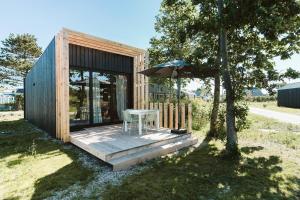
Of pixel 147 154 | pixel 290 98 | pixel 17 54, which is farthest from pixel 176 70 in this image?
pixel 17 54

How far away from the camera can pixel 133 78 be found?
8977 mm

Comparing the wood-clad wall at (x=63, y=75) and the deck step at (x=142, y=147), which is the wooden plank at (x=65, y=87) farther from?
the deck step at (x=142, y=147)

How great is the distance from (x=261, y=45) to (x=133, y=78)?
516 centimetres

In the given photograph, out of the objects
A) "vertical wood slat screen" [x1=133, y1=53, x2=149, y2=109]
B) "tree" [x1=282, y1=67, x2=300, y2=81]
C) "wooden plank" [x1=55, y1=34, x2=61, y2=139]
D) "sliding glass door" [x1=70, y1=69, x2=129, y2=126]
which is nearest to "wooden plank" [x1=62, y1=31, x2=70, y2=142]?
"wooden plank" [x1=55, y1=34, x2=61, y2=139]

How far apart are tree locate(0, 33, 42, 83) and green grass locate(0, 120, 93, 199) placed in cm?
2265

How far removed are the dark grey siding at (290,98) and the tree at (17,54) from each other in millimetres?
32654

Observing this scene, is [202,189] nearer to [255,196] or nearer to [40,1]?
[255,196]

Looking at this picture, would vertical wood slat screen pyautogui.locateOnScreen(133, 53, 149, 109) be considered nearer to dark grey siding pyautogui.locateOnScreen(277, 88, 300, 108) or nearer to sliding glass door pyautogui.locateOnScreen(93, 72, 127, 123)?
sliding glass door pyautogui.locateOnScreen(93, 72, 127, 123)

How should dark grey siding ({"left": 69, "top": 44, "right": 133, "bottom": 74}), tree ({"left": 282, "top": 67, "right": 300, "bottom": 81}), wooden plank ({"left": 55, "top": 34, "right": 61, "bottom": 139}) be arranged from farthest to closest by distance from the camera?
dark grey siding ({"left": 69, "top": 44, "right": 133, "bottom": 74}) < wooden plank ({"left": 55, "top": 34, "right": 61, "bottom": 139}) < tree ({"left": 282, "top": 67, "right": 300, "bottom": 81})

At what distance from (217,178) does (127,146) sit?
6.93 feet

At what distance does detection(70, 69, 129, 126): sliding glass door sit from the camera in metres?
7.47

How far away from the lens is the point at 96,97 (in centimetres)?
793

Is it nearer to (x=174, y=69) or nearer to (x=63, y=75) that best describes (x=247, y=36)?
(x=174, y=69)

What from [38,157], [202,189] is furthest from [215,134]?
[38,157]
